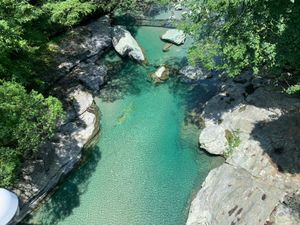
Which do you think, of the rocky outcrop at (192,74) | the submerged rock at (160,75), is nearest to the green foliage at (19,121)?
the submerged rock at (160,75)

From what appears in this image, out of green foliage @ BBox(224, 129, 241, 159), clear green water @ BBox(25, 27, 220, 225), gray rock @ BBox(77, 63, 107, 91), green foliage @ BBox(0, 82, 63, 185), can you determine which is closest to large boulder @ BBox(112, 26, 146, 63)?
clear green water @ BBox(25, 27, 220, 225)

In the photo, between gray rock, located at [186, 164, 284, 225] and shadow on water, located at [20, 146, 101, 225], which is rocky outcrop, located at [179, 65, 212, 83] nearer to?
gray rock, located at [186, 164, 284, 225]

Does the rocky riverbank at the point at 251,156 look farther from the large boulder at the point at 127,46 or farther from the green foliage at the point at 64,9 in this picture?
the green foliage at the point at 64,9

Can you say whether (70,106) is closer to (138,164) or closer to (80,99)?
(80,99)

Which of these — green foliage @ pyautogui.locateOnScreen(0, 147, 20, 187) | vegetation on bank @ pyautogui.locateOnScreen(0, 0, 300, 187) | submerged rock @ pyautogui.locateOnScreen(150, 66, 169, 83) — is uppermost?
vegetation on bank @ pyautogui.locateOnScreen(0, 0, 300, 187)

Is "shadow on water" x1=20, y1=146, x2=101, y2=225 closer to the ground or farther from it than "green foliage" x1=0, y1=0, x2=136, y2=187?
closer to the ground

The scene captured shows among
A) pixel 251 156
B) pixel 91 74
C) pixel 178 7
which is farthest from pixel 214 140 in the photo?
pixel 178 7
